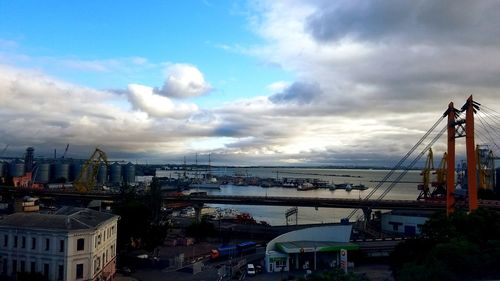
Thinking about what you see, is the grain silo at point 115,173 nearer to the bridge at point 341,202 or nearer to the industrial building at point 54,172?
the industrial building at point 54,172

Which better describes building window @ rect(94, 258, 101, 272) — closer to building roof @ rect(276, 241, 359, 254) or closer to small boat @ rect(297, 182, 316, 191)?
building roof @ rect(276, 241, 359, 254)

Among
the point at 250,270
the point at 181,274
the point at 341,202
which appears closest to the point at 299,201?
the point at 341,202

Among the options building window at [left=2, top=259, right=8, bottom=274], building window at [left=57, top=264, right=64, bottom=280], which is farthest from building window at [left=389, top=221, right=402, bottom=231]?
building window at [left=2, top=259, right=8, bottom=274]

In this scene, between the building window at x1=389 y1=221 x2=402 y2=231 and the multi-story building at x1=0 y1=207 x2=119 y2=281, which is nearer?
the multi-story building at x1=0 y1=207 x2=119 y2=281

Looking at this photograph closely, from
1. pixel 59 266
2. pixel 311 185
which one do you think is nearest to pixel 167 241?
pixel 59 266

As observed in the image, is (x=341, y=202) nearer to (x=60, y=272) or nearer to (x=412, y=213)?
(x=412, y=213)

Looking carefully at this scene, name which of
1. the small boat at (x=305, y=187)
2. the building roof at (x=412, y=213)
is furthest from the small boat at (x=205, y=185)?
the building roof at (x=412, y=213)
